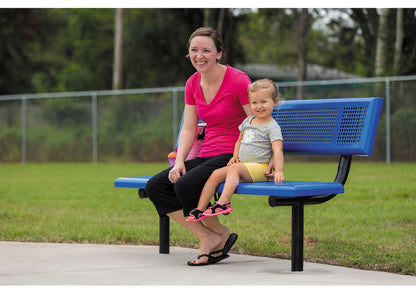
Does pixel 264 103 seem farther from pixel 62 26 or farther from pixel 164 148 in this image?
pixel 62 26

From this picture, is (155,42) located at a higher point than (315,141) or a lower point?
higher

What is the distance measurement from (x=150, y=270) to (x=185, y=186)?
1.98 ft

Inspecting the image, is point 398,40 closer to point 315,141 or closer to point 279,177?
point 315,141

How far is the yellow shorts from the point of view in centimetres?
507

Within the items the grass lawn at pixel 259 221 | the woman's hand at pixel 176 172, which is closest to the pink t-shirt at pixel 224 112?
the woman's hand at pixel 176 172

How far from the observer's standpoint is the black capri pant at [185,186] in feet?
16.5

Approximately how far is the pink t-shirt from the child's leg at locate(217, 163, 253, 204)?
1.15 feet

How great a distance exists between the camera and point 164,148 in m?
19.5

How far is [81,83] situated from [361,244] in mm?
36360

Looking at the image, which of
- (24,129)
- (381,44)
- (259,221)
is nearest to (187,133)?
(259,221)

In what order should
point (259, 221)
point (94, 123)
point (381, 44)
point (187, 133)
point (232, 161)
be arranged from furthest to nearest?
point (94, 123) < point (381, 44) < point (259, 221) < point (187, 133) < point (232, 161)

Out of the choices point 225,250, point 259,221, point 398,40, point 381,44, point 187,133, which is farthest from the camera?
point 381,44

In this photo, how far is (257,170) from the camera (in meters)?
5.11

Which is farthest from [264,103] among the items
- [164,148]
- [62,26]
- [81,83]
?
[62,26]
